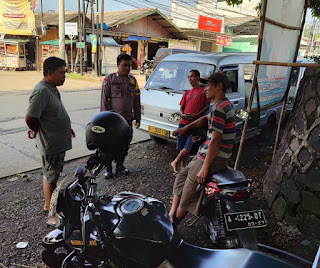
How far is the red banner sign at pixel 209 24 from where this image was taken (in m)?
25.8

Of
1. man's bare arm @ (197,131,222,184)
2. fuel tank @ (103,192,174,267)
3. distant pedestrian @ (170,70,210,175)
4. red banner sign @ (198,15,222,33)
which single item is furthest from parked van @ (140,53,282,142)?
red banner sign @ (198,15,222,33)

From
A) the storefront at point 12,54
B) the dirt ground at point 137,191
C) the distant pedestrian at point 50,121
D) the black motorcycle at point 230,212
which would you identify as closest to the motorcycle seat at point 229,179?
the black motorcycle at point 230,212

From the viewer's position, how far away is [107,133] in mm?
1676

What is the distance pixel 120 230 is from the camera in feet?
5.35

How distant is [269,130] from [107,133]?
5717 mm

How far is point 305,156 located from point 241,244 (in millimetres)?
1471

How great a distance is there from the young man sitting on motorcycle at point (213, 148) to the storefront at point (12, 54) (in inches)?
797

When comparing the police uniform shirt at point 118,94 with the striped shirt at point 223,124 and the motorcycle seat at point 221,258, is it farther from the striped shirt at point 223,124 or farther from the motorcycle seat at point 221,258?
the motorcycle seat at point 221,258

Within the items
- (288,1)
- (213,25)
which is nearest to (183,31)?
(213,25)

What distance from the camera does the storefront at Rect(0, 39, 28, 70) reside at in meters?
19.3

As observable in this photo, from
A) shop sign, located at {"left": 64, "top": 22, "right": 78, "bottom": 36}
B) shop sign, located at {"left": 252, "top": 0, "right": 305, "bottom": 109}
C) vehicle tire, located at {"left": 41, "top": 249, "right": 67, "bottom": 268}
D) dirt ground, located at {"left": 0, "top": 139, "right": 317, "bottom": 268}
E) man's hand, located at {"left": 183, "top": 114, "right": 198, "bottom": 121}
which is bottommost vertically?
dirt ground, located at {"left": 0, "top": 139, "right": 317, "bottom": 268}

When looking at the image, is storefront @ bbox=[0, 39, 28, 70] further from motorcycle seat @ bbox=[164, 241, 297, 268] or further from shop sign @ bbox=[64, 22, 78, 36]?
motorcycle seat @ bbox=[164, 241, 297, 268]

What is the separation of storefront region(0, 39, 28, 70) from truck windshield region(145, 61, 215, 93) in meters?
17.2

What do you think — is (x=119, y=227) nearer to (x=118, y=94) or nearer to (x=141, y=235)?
(x=141, y=235)
